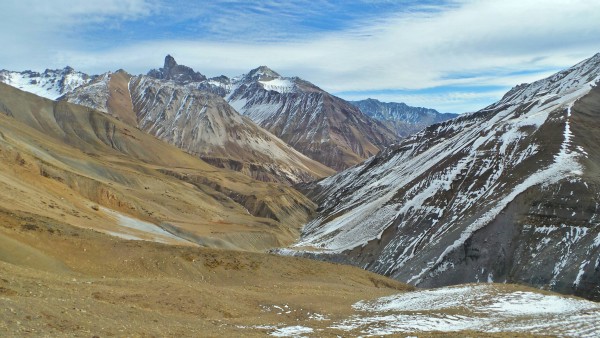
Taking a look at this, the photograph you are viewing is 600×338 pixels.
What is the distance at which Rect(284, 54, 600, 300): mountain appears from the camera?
65812 millimetres

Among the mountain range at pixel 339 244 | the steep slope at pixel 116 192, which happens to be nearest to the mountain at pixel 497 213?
the mountain range at pixel 339 244

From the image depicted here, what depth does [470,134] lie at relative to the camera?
11994cm

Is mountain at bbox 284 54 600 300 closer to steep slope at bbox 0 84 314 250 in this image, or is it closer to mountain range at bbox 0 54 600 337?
mountain range at bbox 0 54 600 337

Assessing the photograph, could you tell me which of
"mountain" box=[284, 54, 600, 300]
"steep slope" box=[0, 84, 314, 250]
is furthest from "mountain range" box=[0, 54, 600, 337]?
"steep slope" box=[0, 84, 314, 250]

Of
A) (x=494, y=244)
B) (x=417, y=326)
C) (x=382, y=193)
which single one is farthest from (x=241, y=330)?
(x=382, y=193)

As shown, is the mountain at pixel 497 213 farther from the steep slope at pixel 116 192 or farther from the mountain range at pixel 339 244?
the steep slope at pixel 116 192

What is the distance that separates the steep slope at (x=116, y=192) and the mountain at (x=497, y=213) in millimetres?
20538

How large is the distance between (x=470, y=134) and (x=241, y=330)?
4300 inches

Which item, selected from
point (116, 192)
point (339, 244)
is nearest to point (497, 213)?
point (339, 244)

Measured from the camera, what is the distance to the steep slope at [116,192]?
58.1 meters

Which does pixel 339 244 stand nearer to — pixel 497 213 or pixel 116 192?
pixel 497 213

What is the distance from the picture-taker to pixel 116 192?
82.2 metres

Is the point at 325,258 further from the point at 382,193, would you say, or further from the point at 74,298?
the point at 74,298

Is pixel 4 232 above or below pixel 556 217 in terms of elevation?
below
